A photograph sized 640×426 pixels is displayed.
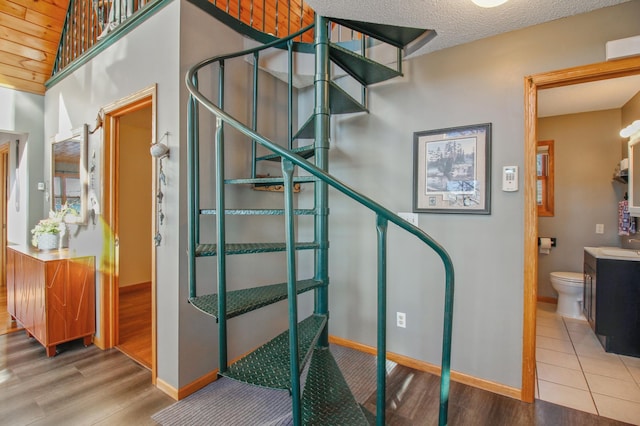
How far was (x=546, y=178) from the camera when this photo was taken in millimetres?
3969

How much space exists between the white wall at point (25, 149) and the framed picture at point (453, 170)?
4135 millimetres

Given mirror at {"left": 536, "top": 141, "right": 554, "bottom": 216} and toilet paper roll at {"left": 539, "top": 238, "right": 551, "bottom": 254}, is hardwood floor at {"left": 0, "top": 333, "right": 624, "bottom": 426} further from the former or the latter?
mirror at {"left": 536, "top": 141, "right": 554, "bottom": 216}

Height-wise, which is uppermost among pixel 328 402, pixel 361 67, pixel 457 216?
pixel 361 67

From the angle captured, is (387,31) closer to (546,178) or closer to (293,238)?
(293,238)

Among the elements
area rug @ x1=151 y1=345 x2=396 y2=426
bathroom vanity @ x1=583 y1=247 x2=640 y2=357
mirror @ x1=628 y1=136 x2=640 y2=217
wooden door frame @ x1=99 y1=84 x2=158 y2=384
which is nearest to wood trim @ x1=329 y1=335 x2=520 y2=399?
area rug @ x1=151 y1=345 x2=396 y2=426

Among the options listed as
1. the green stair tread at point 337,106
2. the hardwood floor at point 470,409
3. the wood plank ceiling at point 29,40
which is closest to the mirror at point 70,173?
the wood plank ceiling at point 29,40

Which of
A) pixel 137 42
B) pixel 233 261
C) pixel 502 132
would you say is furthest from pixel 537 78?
pixel 137 42

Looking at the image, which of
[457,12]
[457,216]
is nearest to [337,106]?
[457,12]

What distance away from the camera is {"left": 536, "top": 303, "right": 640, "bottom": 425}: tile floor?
190 cm

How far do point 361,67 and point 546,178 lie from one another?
10.8 feet

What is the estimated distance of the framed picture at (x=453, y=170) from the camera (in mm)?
2082

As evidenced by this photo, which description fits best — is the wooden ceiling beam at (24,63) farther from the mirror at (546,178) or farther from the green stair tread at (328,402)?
the mirror at (546,178)

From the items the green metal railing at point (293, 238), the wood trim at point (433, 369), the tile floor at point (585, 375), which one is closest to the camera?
the green metal railing at point (293, 238)

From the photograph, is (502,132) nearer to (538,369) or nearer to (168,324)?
(538,369)
